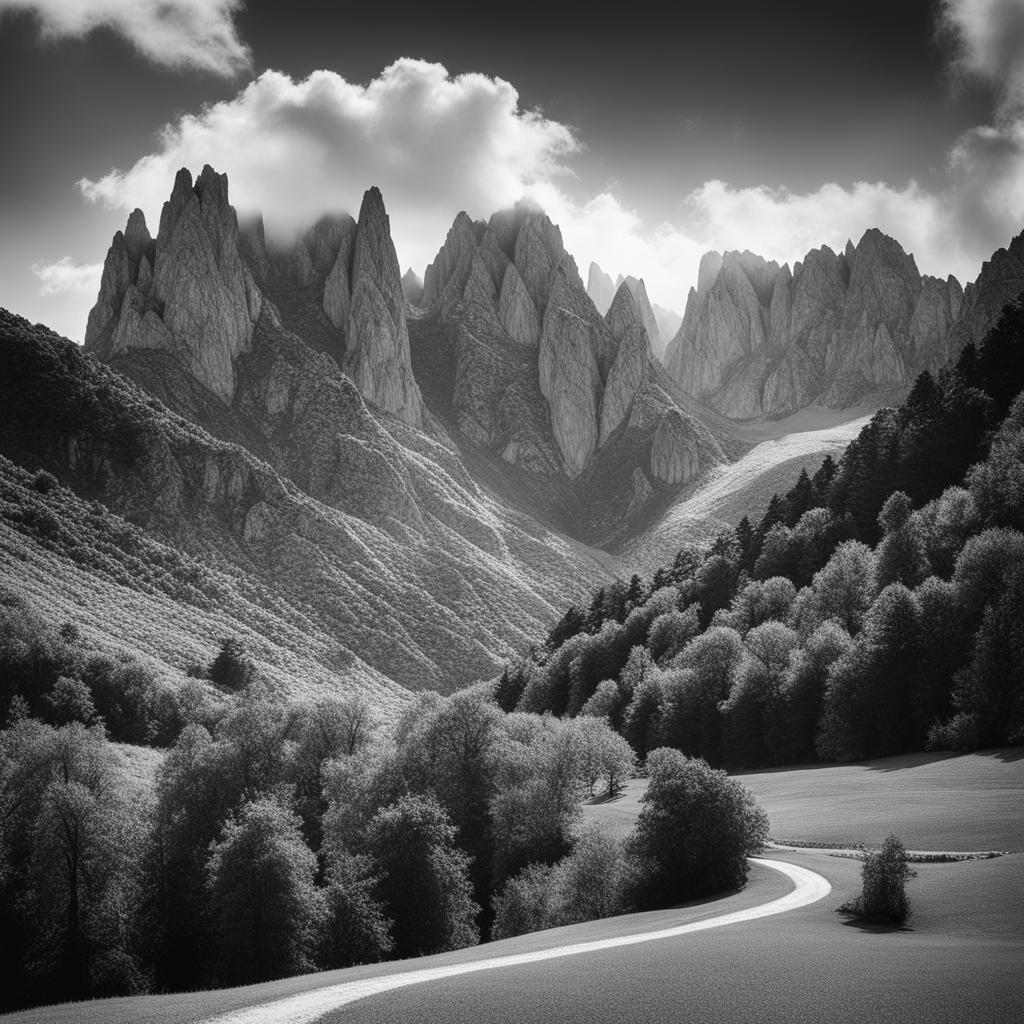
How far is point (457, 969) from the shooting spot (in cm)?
1867

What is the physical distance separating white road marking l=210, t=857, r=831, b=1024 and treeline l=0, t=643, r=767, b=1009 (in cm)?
638

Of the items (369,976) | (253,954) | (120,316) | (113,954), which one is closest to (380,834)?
(253,954)

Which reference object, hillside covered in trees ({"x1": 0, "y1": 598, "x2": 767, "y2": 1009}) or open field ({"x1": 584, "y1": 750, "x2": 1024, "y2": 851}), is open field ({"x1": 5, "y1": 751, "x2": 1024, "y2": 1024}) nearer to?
open field ({"x1": 584, "y1": 750, "x2": 1024, "y2": 851})

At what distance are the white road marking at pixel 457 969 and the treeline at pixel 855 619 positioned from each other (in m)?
28.6

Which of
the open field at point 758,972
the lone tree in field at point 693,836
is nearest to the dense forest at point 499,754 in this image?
the lone tree in field at point 693,836

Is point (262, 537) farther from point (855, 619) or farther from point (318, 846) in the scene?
point (855, 619)

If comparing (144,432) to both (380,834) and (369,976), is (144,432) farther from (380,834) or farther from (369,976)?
(369,976)

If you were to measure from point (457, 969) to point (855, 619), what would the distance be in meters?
62.9

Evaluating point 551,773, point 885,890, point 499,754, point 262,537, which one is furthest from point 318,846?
point 262,537

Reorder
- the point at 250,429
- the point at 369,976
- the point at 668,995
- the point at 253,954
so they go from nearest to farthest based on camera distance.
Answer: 1. the point at 668,995
2. the point at 369,976
3. the point at 253,954
4. the point at 250,429

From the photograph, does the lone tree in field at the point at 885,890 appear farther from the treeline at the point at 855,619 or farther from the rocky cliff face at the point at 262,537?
the rocky cliff face at the point at 262,537

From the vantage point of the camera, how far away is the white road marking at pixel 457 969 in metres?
14.5

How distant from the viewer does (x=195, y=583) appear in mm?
138375

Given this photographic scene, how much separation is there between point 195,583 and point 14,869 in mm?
97046
